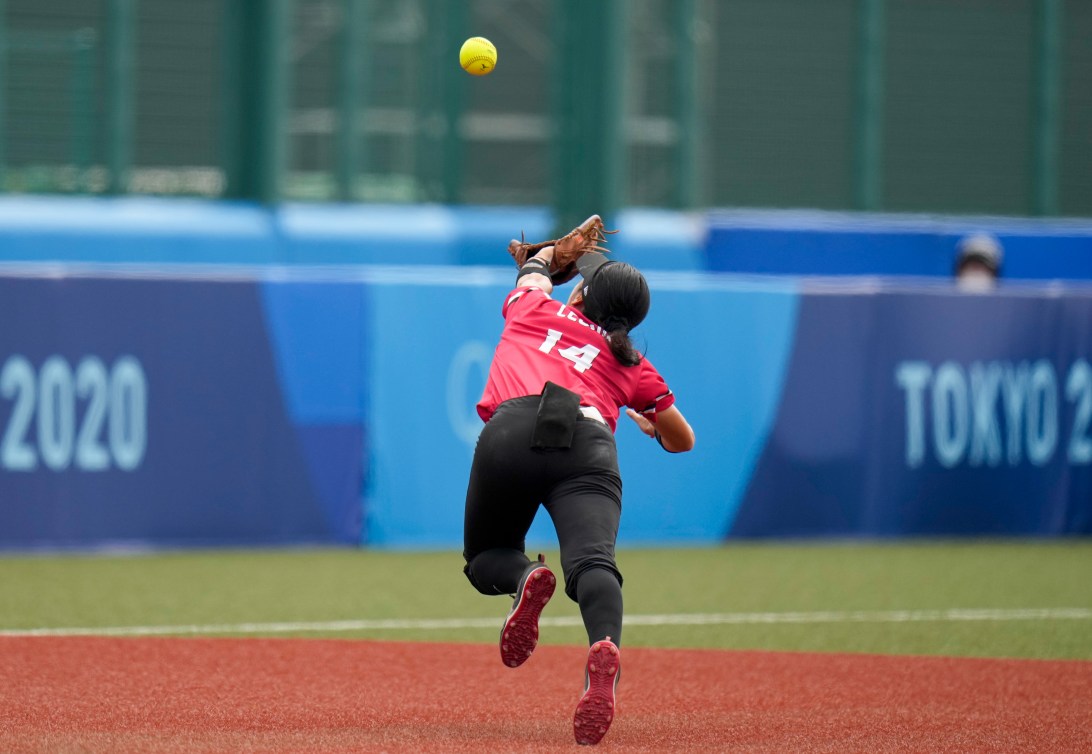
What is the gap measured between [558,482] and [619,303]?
0.59m

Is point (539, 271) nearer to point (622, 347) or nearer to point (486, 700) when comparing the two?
point (622, 347)

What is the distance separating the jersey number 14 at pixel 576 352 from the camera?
19.5 ft

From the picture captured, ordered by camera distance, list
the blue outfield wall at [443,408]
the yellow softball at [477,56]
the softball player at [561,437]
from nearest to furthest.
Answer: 1. the softball player at [561,437]
2. the yellow softball at [477,56]
3. the blue outfield wall at [443,408]

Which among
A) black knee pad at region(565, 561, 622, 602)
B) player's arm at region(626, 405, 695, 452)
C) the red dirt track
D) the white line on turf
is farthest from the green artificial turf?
black knee pad at region(565, 561, 622, 602)

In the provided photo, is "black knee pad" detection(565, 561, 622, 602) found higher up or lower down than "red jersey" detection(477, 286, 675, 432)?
lower down

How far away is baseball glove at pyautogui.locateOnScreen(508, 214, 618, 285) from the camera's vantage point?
6.20m

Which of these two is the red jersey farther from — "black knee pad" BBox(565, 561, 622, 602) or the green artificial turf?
the green artificial turf

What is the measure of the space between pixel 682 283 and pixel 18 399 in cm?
410

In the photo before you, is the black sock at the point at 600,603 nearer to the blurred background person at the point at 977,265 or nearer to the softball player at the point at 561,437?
the softball player at the point at 561,437

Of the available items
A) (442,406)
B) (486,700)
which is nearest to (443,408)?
(442,406)

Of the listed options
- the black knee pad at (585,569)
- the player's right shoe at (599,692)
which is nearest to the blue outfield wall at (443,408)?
the black knee pad at (585,569)

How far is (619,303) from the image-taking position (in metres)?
5.90

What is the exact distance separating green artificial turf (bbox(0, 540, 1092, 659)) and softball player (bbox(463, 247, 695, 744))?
86.1 inches

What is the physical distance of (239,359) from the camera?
1083 centimetres
